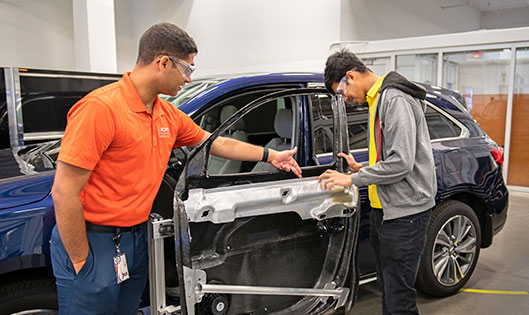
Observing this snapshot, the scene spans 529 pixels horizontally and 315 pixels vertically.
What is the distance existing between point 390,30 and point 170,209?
30.2ft

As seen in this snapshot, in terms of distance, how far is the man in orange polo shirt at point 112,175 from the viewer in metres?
1.52

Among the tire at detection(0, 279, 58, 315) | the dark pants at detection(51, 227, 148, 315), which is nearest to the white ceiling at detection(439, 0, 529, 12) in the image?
the dark pants at detection(51, 227, 148, 315)

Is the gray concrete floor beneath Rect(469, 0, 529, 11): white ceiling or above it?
beneath

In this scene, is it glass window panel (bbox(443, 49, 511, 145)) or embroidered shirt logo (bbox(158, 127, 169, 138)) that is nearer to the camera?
embroidered shirt logo (bbox(158, 127, 169, 138))

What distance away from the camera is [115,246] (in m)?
1.71

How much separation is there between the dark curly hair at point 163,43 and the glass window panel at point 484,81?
24.7 feet

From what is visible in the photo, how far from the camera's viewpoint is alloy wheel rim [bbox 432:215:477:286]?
3062mm

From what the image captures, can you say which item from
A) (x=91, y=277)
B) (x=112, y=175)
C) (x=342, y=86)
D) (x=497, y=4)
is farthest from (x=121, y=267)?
(x=497, y=4)

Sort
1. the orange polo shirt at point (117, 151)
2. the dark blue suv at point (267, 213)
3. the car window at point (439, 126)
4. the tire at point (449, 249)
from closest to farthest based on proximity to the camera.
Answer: the orange polo shirt at point (117, 151) < the dark blue suv at point (267, 213) < the tire at point (449, 249) < the car window at point (439, 126)

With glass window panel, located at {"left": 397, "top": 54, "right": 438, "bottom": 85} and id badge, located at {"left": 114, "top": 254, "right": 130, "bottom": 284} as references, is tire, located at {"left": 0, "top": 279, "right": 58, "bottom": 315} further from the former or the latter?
glass window panel, located at {"left": 397, "top": 54, "right": 438, "bottom": 85}

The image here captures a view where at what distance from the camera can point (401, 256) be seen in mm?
2092

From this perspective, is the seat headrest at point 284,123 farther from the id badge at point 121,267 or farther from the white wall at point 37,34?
the white wall at point 37,34

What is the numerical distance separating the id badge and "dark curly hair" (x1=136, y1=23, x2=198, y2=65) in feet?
2.64

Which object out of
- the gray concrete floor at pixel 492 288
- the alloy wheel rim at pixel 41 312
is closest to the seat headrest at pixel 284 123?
the gray concrete floor at pixel 492 288
